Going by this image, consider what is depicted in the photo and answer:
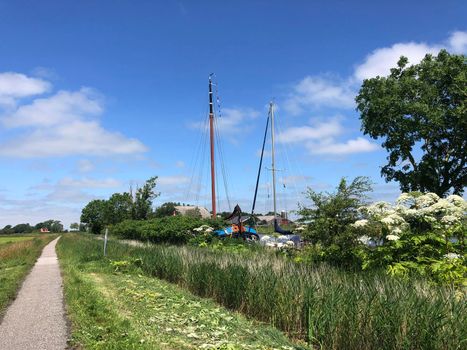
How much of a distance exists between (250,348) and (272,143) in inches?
1376

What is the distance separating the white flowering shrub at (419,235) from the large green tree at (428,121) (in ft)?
69.0

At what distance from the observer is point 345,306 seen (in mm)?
6121

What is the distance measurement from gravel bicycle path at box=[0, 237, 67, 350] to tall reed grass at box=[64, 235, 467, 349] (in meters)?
3.27

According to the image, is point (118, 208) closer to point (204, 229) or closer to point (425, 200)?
point (204, 229)

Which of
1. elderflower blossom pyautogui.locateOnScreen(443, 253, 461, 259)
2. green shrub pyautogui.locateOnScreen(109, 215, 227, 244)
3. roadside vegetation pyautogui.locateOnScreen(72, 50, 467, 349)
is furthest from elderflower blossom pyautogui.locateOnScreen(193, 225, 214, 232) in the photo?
elderflower blossom pyautogui.locateOnScreen(443, 253, 461, 259)

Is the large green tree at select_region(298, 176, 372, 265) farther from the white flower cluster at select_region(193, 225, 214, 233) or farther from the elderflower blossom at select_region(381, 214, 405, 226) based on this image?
the white flower cluster at select_region(193, 225, 214, 233)

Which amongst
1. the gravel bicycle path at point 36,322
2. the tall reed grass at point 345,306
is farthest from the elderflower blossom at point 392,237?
the gravel bicycle path at point 36,322

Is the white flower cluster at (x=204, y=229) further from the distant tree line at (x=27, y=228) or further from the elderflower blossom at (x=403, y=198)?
the distant tree line at (x=27, y=228)

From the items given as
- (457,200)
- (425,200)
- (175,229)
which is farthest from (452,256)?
(175,229)

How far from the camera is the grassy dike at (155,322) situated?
628 centimetres

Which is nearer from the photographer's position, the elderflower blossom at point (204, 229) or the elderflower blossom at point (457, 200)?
the elderflower blossom at point (457, 200)

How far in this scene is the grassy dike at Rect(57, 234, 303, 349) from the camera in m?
6.28

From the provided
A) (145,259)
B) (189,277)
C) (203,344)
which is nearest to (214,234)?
(145,259)

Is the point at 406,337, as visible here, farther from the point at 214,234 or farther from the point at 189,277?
the point at 214,234
